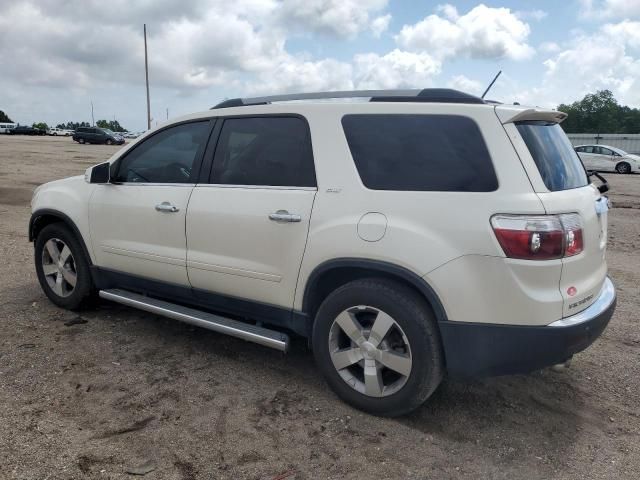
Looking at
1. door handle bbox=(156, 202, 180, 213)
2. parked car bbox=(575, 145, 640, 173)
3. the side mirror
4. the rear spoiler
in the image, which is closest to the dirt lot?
door handle bbox=(156, 202, 180, 213)

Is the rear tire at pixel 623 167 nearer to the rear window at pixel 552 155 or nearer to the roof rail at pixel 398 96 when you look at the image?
the rear window at pixel 552 155

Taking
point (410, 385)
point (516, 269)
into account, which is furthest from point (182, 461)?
point (516, 269)

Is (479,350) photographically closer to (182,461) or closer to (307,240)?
(307,240)

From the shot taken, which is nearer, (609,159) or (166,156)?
(166,156)

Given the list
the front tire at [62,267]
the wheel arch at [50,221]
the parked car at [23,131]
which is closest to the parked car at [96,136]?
the parked car at [23,131]

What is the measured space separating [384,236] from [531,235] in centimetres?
75

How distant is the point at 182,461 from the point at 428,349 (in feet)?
4.56

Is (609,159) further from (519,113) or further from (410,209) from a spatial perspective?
(410,209)

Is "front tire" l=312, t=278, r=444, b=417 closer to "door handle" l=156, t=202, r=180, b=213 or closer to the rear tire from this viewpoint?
"door handle" l=156, t=202, r=180, b=213

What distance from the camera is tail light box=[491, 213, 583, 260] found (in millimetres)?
2652

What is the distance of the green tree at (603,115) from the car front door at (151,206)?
7962 centimetres

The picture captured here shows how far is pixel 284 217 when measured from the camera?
10.9ft

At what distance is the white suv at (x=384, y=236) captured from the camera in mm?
2730

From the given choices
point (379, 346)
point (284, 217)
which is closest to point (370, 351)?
point (379, 346)
